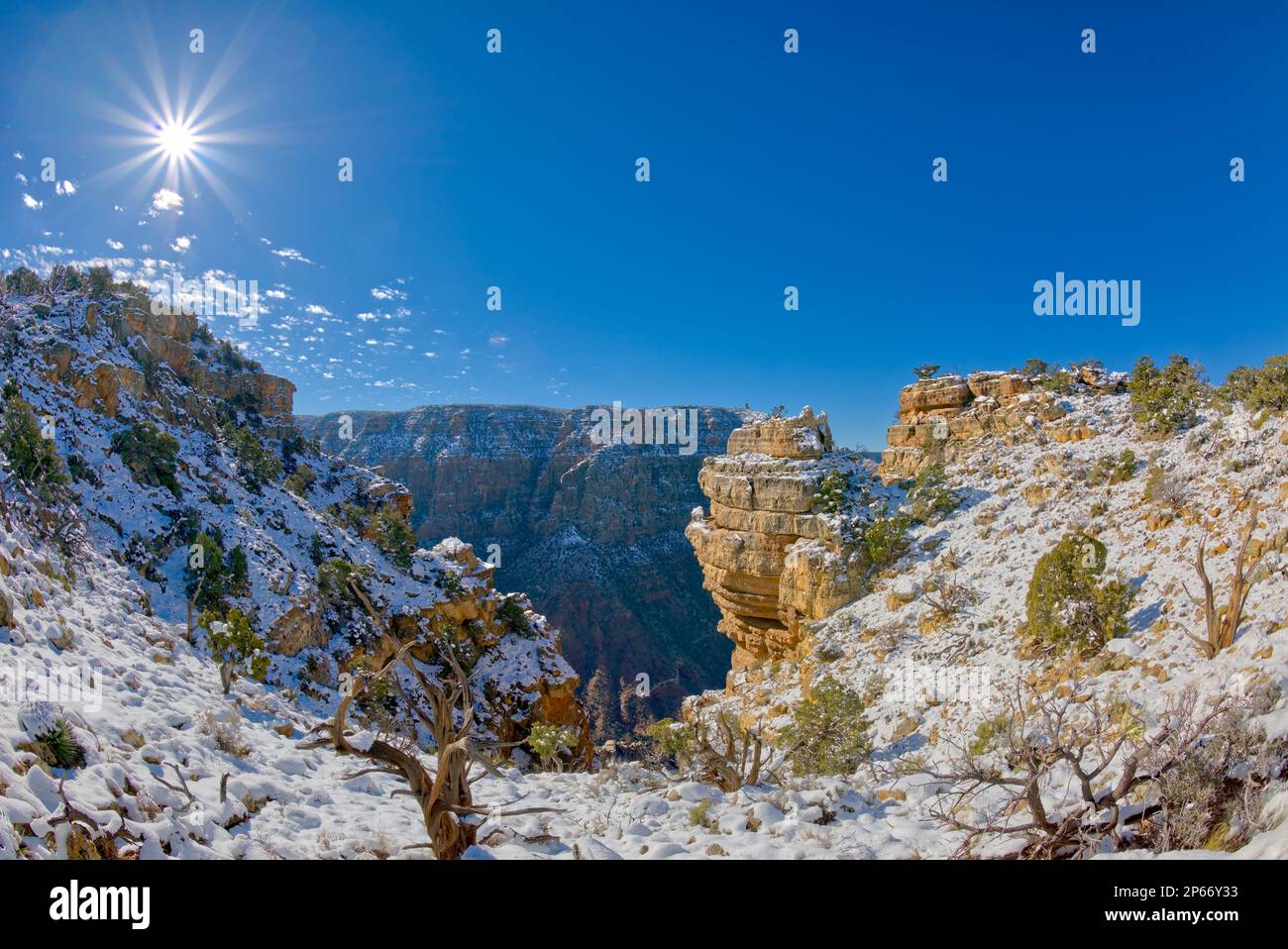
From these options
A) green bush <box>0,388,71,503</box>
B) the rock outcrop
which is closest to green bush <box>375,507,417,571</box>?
green bush <box>0,388,71,503</box>

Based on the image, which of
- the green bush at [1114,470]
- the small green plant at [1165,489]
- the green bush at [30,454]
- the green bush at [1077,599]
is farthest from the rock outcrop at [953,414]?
the green bush at [30,454]

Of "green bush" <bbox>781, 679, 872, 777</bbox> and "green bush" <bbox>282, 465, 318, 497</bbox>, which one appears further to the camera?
"green bush" <bbox>282, 465, 318, 497</bbox>

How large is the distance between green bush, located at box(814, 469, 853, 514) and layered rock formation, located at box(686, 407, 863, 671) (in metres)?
0.26

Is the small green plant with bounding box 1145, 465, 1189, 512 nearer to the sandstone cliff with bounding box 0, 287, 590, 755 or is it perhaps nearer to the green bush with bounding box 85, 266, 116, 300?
the sandstone cliff with bounding box 0, 287, 590, 755

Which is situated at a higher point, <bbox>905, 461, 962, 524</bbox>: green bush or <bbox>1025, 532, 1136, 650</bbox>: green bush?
<bbox>905, 461, 962, 524</bbox>: green bush

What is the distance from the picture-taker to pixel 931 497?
20.9 m

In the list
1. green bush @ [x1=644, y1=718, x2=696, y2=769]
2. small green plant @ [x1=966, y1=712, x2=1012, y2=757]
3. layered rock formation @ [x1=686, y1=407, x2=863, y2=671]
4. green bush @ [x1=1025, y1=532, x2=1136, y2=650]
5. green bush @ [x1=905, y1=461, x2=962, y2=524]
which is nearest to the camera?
small green plant @ [x1=966, y1=712, x2=1012, y2=757]

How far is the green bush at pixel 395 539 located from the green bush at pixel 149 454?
9.40 m

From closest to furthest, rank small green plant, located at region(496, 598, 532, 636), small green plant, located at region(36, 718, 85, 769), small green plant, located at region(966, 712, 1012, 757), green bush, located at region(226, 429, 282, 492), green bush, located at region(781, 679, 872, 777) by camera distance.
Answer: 1. small green plant, located at region(36, 718, 85, 769)
2. small green plant, located at region(966, 712, 1012, 757)
3. green bush, located at region(781, 679, 872, 777)
4. green bush, located at region(226, 429, 282, 492)
5. small green plant, located at region(496, 598, 532, 636)

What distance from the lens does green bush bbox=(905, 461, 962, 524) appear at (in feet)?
65.8
